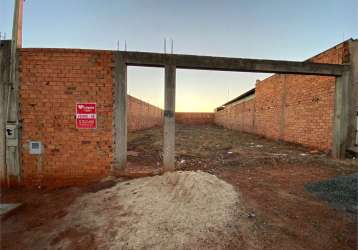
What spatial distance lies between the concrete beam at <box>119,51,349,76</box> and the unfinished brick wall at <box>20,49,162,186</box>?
78 cm

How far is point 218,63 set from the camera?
5039mm

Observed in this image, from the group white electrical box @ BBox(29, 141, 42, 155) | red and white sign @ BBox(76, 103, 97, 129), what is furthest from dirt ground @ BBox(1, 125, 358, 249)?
red and white sign @ BBox(76, 103, 97, 129)

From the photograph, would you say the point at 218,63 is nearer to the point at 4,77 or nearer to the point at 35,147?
the point at 35,147

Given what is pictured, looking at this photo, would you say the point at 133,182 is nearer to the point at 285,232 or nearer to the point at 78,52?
the point at 285,232

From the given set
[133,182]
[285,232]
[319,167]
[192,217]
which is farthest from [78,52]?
[319,167]

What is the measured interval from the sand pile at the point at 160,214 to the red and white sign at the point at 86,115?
165cm

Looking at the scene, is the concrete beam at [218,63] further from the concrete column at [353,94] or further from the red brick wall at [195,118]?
the red brick wall at [195,118]

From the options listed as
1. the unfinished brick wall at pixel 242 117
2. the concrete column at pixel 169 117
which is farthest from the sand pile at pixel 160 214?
the unfinished brick wall at pixel 242 117

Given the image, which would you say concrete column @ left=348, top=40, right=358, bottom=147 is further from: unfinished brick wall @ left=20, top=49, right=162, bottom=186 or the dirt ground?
unfinished brick wall @ left=20, top=49, right=162, bottom=186

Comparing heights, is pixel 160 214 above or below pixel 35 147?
below

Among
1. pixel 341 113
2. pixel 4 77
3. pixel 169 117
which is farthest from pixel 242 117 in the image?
pixel 4 77

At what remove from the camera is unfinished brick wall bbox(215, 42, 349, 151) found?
7.39 m

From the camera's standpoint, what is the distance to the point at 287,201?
3348mm

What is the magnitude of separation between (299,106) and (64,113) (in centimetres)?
1038
